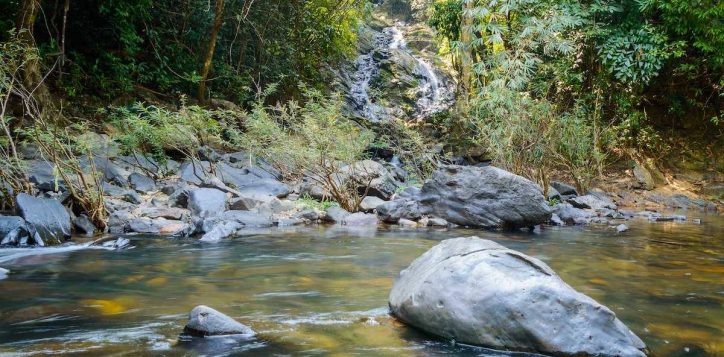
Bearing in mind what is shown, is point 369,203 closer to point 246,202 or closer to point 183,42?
point 246,202

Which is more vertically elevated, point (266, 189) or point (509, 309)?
point (266, 189)

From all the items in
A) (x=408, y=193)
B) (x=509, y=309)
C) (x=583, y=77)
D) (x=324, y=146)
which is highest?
(x=583, y=77)

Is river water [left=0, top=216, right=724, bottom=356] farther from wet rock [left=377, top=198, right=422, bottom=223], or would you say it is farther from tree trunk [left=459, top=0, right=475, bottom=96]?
tree trunk [left=459, top=0, right=475, bottom=96]

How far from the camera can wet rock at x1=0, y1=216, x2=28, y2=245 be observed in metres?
4.92

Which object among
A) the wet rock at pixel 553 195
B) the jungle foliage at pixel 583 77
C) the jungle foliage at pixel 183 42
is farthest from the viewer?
the jungle foliage at pixel 183 42

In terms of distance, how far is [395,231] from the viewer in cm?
641

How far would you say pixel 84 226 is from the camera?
5660 mm

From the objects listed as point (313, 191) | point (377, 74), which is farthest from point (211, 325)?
point (377, 74)

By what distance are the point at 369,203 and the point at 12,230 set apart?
4.12 m

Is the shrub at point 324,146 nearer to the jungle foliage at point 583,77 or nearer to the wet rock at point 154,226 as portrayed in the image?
the wet rock at point 154,226

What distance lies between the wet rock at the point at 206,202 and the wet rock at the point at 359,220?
4.79ft

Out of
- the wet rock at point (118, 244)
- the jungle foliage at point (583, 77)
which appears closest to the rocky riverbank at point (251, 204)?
the wet rock at point (118, 244)

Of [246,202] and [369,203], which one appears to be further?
[369,203]

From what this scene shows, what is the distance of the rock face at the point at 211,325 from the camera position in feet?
8.39
